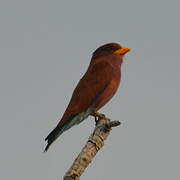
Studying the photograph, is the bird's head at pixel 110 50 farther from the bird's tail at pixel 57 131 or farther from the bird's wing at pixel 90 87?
the bird's tail at pixel 57 131

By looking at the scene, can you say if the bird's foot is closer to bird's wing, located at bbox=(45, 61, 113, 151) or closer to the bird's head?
bird's wing, located at bbox=(45, 61, 113, 151)

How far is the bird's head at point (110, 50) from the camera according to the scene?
38.8 ft

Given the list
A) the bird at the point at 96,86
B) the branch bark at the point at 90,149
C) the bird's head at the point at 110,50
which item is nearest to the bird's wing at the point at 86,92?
the bird at the point at 96,86

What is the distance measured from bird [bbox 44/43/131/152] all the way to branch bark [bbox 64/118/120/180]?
189cm

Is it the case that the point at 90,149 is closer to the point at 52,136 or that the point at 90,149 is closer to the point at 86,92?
the point at 52,136

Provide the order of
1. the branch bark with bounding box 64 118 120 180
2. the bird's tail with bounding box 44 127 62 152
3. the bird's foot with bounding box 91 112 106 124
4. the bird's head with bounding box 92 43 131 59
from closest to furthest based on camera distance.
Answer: the branch bark with bounding box 64 118 120 180, the bird's tail with bounding box 44 127 62 152, the bird's foot with bounding box 91 112 106 124, the bird's head with bounding box 92 43 131 59

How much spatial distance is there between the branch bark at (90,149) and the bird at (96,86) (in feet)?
6.18

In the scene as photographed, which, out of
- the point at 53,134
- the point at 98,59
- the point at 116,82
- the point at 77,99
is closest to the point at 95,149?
the point at 53,134

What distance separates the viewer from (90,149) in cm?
640

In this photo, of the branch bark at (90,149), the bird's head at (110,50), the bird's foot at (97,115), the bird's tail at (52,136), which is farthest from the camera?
the bird's head at (110,50)

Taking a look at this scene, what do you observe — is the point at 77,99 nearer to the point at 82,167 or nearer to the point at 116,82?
the point at 116,82

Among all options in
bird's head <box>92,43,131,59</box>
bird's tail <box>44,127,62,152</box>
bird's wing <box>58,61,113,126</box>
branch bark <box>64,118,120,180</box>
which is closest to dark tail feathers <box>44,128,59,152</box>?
bird's tail <box>44,127,62,152</box>

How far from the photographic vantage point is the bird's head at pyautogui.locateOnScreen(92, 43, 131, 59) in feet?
38.8

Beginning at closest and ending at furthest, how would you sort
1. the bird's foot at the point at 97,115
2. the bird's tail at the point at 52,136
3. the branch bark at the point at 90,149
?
the branch bark at the point at 90,149, the bird's tail at the point at 52,136, the bird's foot at the point at 97,115
